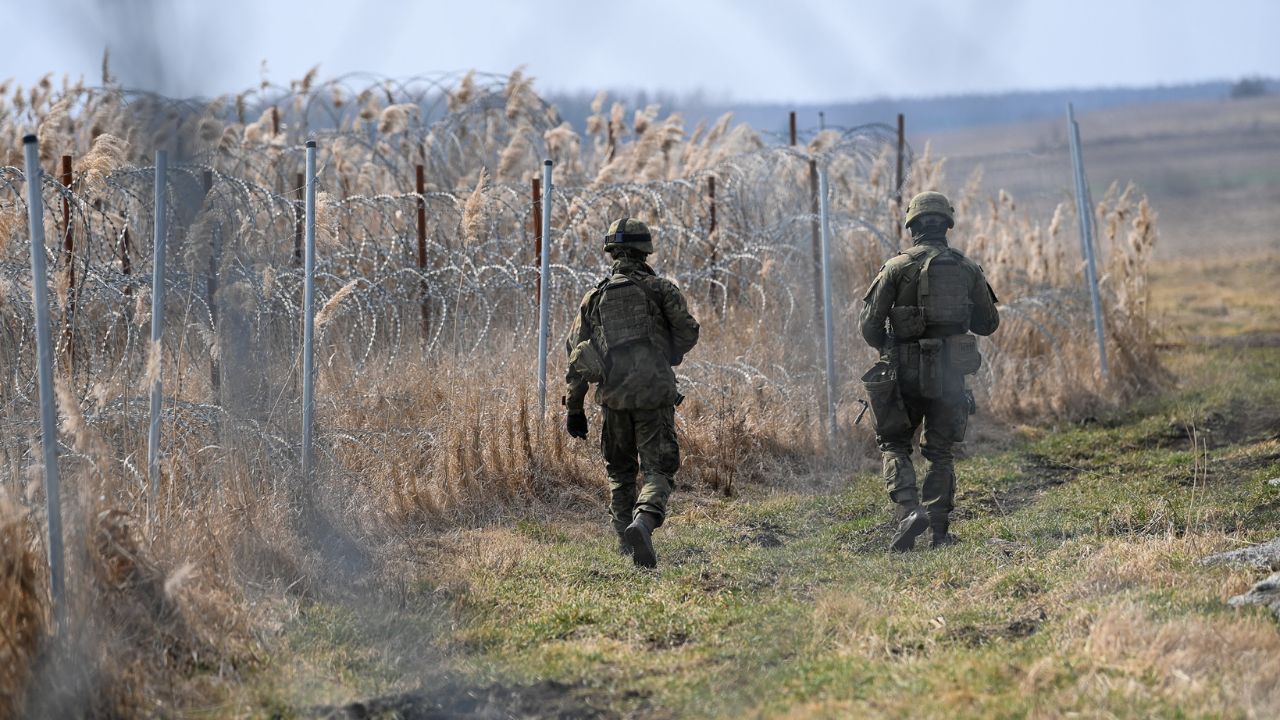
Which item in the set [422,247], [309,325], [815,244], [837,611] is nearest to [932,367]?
[837,611]

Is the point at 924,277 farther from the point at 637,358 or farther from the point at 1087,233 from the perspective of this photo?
the point at 1087,233

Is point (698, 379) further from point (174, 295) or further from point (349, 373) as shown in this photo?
point (174, 295)

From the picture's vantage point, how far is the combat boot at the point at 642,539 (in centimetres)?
588

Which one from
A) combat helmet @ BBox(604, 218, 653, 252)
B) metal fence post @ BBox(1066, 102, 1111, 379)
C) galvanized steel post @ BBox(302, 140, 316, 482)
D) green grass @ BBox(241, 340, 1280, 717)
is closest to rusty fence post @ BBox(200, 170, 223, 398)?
galvanized steel post @ BBox(302, 140, 316, 482)

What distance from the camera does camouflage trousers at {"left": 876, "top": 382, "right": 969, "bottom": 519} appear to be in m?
6.36

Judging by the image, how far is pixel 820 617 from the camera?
16.1 ft

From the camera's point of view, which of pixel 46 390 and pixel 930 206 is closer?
pixel 46 390

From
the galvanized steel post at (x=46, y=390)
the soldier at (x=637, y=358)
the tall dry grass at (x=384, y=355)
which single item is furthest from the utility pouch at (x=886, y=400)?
the galvanized steel post at (x=46, y=390)

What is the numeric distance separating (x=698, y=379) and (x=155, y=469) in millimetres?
4224

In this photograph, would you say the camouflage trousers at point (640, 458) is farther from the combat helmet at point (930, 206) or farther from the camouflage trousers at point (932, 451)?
the combat helmet at point (930, 206)

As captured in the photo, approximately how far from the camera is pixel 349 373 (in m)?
8.34

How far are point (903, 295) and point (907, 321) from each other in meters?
0.12

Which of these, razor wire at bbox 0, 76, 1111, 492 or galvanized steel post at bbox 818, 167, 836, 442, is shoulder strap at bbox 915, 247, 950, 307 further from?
razor wire at bbox 0, 76, 1111, 492

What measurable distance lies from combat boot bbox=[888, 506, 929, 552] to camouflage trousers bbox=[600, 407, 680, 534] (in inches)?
40.2
